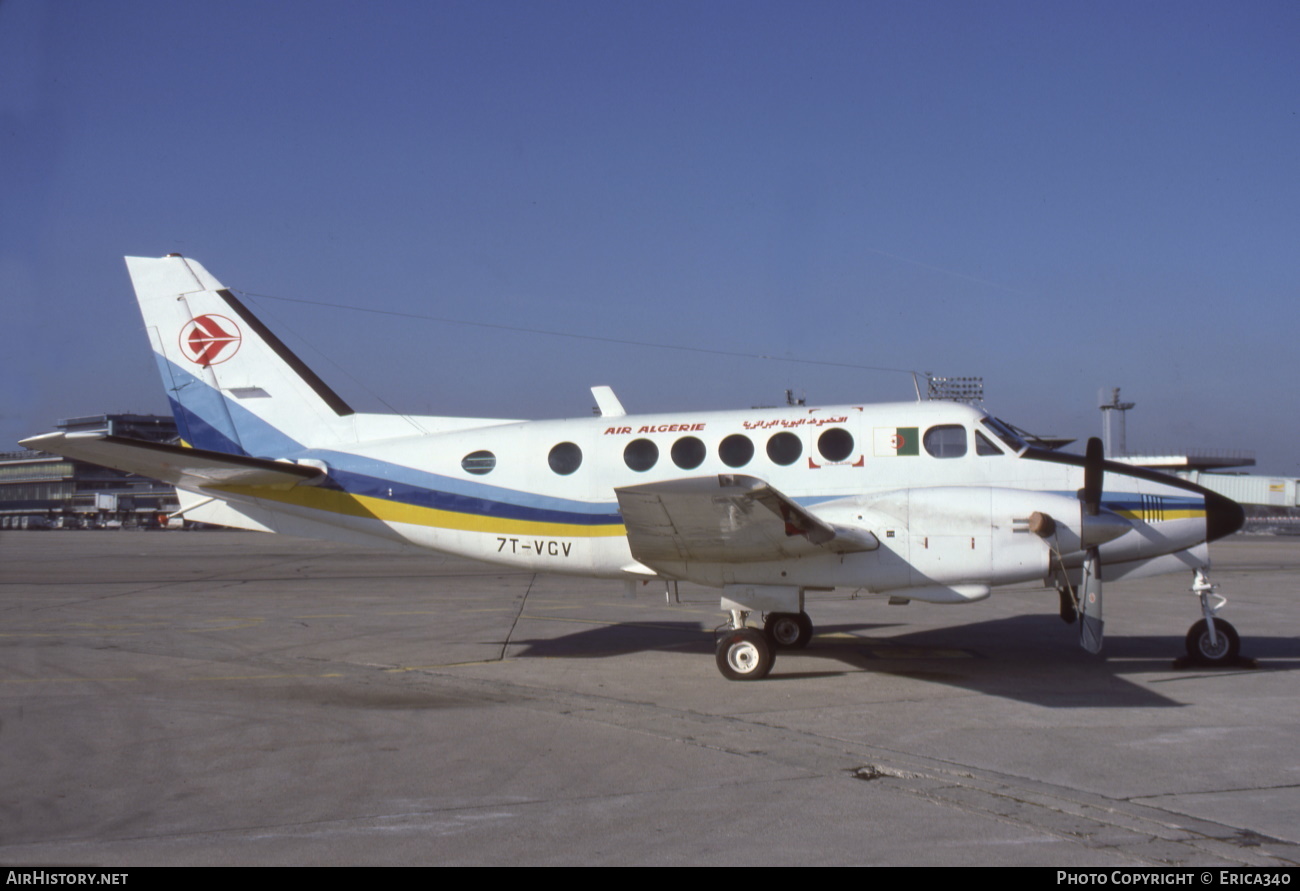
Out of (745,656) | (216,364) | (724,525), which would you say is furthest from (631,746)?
(216,364)

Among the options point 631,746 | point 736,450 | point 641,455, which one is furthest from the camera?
point 641,455

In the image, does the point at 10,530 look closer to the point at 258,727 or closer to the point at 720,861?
the point at 258,727

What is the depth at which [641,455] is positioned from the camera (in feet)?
34.6

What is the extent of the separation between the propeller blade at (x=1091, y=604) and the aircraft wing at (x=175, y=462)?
29.2ft

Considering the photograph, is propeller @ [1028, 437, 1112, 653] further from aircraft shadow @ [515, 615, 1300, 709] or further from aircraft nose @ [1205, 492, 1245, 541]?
aircraft nose @ [1205, 492, 1245, 541]

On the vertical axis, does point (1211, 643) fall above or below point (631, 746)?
above

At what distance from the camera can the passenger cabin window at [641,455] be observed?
10484 mm

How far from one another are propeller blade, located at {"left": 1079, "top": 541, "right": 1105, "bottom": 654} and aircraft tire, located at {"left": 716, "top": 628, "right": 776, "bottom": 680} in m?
3.12

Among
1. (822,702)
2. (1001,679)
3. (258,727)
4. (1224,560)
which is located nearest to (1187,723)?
(1001,679)

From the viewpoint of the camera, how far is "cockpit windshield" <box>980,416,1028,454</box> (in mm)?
9953

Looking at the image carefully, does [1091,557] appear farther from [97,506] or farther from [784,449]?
[97,506]

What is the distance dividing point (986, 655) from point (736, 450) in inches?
166

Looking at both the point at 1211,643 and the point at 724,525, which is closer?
the point at 724,525

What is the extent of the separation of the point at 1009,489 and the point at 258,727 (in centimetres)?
743
